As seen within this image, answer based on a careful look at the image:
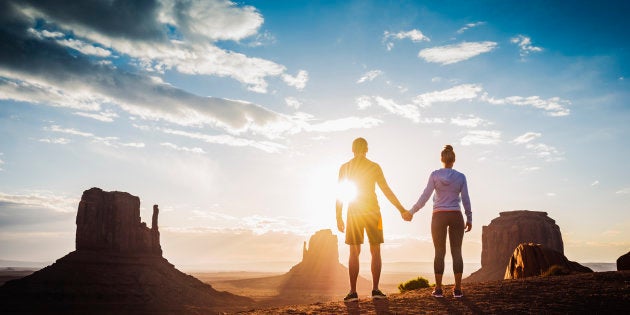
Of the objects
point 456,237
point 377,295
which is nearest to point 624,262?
point 456,237

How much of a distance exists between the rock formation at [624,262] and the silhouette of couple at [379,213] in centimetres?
891

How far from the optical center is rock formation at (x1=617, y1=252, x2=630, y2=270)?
13141 mm

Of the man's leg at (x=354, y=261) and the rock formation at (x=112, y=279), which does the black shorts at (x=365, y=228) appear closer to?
the man's leg at (x=354, y=261)

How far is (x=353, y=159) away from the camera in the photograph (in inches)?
329

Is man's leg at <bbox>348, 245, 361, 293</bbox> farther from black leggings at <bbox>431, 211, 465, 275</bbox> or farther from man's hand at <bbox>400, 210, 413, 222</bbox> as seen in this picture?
black leggings at <bbox>431, 211, 465, 275</bbox>

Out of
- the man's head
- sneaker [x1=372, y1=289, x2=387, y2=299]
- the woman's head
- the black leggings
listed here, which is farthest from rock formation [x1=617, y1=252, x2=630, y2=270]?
the man's head

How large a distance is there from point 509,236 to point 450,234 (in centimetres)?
11195

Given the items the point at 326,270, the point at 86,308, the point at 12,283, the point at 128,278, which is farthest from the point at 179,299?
the point at 326,270

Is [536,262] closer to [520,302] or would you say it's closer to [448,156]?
[520,302]

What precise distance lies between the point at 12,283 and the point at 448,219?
86951mm

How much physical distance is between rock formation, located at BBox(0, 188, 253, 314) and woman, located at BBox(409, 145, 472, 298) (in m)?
68.3

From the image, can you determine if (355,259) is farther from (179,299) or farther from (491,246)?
(491,246)

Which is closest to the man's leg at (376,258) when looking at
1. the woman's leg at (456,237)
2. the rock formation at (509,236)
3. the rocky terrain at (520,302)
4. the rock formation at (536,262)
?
the rocky terrain at (520,302)

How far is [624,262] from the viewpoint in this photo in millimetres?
13273
